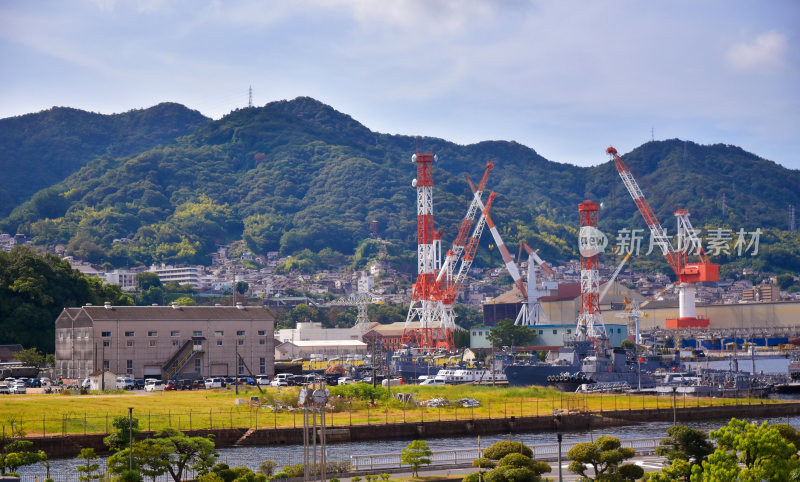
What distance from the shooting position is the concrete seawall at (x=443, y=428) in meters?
42.8

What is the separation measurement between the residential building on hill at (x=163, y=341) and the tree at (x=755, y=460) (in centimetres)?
5297

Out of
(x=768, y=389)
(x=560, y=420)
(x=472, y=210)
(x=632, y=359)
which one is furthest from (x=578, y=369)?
(x=472, y=210)

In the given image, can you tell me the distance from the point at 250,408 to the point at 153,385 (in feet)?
48.4

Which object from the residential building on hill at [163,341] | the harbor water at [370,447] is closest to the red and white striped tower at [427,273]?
the residential building on hill at [163,341]

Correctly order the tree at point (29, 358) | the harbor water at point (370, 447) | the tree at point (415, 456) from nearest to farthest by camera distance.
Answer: the tree at point (415, 456), the harbor water at point (370, 447), the tree at point (29, 358)

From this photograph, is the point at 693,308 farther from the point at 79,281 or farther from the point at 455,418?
the point at 455,418

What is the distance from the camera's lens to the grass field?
4622cm

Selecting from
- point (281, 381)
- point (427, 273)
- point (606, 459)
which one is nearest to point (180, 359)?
point (281, 381)

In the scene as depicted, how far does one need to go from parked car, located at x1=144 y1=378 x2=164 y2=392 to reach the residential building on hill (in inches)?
197

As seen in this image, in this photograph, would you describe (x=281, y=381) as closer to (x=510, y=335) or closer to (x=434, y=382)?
(x=434, y=382)

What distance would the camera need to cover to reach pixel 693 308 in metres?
151

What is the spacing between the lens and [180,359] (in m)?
74.2

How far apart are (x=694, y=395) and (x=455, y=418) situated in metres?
28.5

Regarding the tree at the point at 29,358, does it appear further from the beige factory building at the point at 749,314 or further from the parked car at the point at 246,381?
the beige factory building at the point at 749,314
